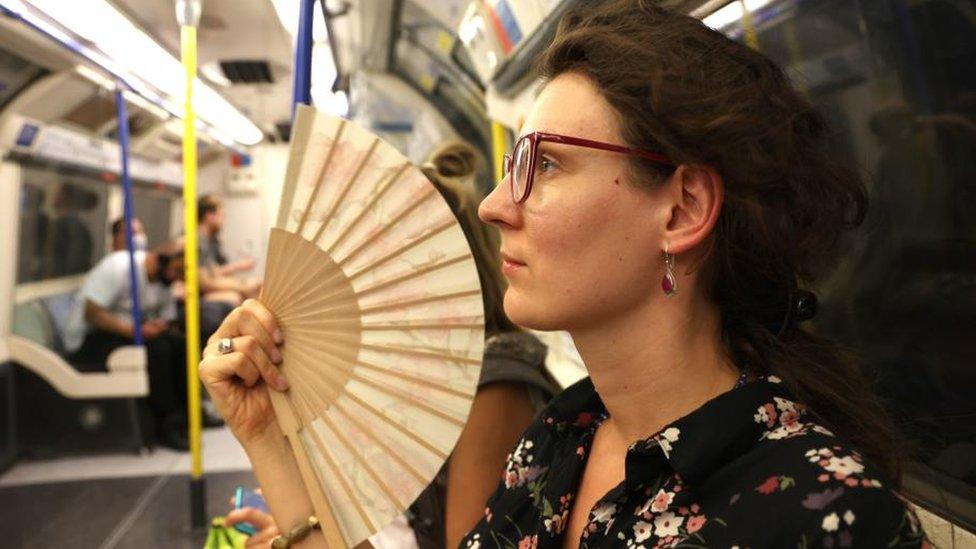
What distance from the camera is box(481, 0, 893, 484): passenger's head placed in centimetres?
88

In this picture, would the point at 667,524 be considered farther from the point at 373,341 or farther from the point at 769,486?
the point at 373,341

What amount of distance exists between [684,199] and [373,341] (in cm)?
52

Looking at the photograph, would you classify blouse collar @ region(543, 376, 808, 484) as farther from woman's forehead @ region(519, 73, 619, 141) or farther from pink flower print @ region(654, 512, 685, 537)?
woman's forehead @ region(519, 73, 619, 141)

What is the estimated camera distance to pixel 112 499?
14.2ft

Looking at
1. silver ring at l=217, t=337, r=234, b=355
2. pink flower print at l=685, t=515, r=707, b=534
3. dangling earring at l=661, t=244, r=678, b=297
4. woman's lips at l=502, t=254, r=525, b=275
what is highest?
woman's lips at l=502, t=254, r=525, b=275

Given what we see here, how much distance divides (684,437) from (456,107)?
4971 millimetres

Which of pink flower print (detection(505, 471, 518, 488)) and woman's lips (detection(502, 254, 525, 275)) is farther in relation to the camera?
pink flower print (detection(505, 471, 518, 488))

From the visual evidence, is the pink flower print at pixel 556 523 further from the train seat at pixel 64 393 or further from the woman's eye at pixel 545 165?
the train seat at pixel 64 393

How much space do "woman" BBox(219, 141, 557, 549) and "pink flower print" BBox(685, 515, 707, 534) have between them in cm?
68

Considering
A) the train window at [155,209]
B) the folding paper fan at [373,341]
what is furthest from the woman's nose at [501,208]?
the train window at [155,209]

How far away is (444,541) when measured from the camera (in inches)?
63.7

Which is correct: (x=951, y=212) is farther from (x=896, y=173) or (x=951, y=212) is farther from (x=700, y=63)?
(x=700, y=63)

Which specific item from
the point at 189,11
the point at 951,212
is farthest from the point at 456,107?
the point at 951,212

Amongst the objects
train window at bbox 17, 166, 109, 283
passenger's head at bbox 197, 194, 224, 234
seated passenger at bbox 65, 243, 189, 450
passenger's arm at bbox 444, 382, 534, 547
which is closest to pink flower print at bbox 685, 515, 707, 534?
passenger's arm at bbox 444, 382, 534, 547
